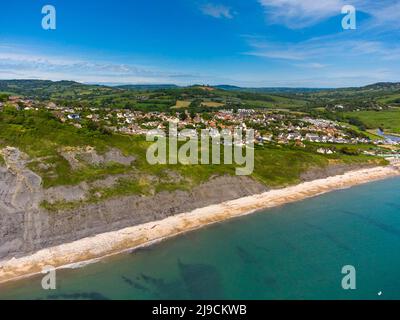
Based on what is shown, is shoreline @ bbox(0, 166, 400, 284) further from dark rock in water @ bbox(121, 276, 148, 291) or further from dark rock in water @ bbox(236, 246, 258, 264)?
dark rock in water @ bbox(236, 246, 258, 264)

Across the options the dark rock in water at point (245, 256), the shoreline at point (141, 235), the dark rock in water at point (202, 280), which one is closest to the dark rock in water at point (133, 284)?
the dark rock in water at point (202, 280)

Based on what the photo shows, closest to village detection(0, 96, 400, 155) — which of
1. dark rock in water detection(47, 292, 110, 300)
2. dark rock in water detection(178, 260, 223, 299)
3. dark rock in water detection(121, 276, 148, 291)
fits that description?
dark rock in water detection(178, 260, 223, 299)

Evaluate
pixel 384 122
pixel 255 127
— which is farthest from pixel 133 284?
pixel 384 122

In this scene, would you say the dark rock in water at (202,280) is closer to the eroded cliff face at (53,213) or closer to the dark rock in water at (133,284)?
the dark rock in water at (133,284)

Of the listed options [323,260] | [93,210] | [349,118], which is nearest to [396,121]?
[349,118]

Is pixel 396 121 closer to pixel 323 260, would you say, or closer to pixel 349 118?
pixel 349 118
